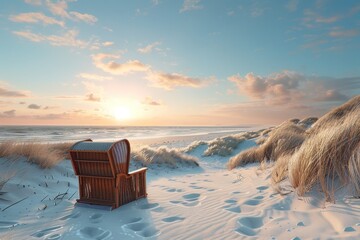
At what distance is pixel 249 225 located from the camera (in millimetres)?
4047

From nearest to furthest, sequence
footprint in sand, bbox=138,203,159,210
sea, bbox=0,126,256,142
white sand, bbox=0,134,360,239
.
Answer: white sand, bbox=0,134,360,239, footprint in sand, bbox=138,203,159,210, sea, bbox=0,126,256,142

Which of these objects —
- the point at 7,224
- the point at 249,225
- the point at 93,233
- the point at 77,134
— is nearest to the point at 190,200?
the point at 249,225

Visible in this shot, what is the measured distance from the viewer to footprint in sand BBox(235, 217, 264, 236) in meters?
3.80

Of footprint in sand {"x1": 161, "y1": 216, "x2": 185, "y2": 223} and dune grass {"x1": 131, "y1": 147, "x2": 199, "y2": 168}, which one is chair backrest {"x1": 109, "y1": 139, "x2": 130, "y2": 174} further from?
dune grass {"x1": 131, "y1": 147, "x2": 199, "y2": 168}

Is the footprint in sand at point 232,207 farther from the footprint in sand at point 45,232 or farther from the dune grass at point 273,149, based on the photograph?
the dune grass at point 273,149

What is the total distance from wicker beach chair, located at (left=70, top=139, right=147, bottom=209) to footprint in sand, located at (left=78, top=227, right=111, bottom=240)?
1024 mm

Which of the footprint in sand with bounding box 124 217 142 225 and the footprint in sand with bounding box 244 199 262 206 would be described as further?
the footprint in sand with bounding box 244 199 262 206

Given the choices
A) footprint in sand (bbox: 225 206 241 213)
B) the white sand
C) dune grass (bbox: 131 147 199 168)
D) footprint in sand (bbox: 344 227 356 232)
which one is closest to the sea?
dune grass (bbox: 131 147 199 168)

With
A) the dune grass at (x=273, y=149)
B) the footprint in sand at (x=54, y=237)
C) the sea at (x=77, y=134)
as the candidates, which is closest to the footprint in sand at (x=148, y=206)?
the footprint in sand at (x=54, y=237)

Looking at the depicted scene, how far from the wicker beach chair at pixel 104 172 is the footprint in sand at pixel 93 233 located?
102 cm

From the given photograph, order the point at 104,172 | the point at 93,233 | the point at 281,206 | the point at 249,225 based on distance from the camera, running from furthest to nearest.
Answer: the point at 104,172
the point at 281,206
the point at 93,233
the point at 249,225

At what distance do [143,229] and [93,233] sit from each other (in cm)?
75

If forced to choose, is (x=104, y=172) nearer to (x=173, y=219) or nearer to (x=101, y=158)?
(x=101, y=158)

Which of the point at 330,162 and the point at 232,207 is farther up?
the point at 330,162
